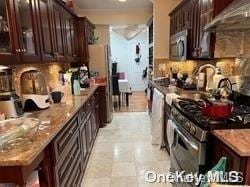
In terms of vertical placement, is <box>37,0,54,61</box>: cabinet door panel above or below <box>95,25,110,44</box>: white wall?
below

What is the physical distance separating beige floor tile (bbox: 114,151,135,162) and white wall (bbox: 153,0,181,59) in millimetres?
2329

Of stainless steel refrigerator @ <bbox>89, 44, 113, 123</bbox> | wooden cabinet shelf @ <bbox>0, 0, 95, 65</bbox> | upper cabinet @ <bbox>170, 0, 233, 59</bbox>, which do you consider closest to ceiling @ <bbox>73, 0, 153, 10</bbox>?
stainless steel refrigerator @ <bbox>89, 44, 113, 123</bbox>

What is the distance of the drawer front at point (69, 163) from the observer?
1601 mm

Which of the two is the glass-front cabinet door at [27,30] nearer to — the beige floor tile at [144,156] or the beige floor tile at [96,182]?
the beige floor tile at [96,182]

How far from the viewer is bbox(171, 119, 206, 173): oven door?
1.50 meters

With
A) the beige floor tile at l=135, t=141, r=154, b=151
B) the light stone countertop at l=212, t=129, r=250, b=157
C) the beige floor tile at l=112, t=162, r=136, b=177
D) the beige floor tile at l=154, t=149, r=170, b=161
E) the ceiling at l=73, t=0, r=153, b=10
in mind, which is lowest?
the beige floor tile at l=112, t=162, r=136, b=177

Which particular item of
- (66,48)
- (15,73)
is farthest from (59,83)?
(15,73)

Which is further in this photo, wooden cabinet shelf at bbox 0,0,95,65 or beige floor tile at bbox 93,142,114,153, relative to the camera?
beige floor tile at bbox 93,142,114,153

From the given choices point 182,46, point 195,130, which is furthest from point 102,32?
point 195,130

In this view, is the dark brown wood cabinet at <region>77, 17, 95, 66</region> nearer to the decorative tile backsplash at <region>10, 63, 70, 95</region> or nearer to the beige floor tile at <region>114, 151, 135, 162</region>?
the decorative tile backsplash at <region>10, 63, 70, 95</region>

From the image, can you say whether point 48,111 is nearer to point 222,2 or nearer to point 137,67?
point 222,2

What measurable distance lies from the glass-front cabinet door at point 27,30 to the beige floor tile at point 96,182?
4.93ft

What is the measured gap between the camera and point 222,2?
230 cm

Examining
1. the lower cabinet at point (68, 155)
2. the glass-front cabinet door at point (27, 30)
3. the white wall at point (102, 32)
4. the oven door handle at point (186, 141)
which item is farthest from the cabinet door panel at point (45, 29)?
the white wall at point (102, 32)
